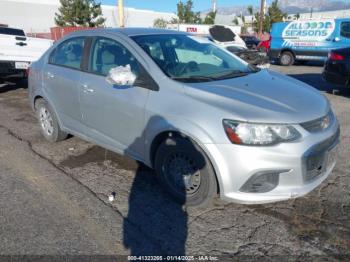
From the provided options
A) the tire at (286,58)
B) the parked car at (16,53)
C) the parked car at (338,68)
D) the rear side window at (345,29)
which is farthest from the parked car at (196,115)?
the tire at (286,58)

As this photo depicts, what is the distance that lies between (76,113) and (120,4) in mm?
16981

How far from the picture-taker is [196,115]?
2979mm

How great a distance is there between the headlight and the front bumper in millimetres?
48

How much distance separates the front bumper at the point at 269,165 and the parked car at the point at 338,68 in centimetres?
575

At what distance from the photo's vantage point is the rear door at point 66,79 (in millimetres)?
4273

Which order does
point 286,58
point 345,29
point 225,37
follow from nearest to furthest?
point 225,37, point 345,29, point 286,58

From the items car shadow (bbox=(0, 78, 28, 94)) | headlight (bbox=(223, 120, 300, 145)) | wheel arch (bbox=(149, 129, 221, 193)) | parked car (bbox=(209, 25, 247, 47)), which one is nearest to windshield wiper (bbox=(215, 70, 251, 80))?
wheel arch (bbox=(149, 129, 221, 193))

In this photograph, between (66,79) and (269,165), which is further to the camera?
(66,79)

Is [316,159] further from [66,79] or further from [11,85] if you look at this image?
[11,85]

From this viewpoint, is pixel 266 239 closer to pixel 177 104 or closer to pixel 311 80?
pixel 177 104

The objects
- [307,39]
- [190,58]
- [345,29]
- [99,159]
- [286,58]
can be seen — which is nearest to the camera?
[190,58]

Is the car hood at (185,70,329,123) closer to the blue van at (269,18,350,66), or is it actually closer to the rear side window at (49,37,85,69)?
the rear side window at (49,37,85,69)

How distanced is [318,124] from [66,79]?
3.04 meters

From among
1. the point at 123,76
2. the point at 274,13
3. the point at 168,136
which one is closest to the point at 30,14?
the point at 274,13
